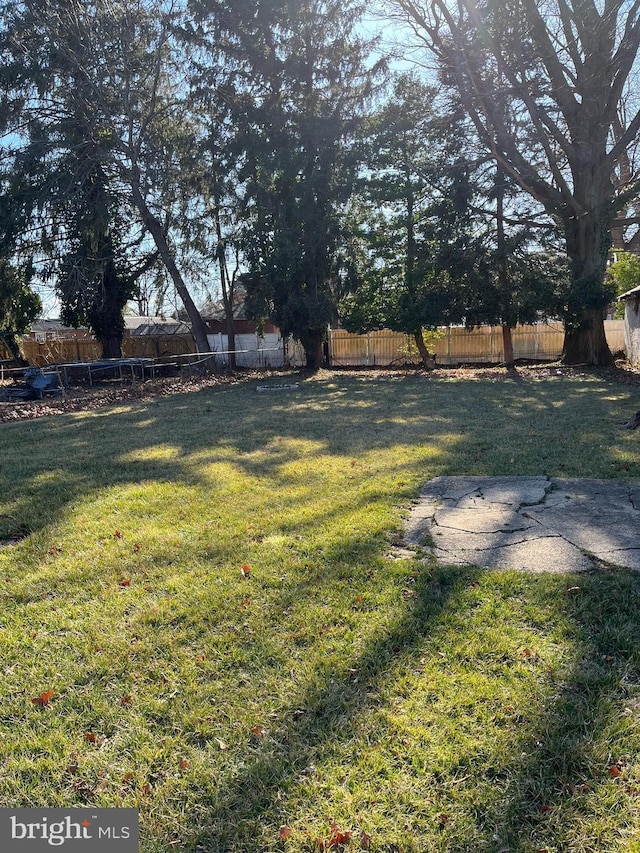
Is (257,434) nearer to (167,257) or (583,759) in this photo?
(583,759)

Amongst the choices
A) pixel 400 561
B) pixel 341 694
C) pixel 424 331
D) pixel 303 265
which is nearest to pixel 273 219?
pixel 303 265

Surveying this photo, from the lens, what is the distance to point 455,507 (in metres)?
4.03

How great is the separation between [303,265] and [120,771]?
15033 millimetres

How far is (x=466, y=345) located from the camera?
19.3 meters

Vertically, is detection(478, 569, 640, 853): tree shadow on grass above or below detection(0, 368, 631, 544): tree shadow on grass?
below

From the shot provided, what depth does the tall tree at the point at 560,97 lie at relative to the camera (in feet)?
41.1

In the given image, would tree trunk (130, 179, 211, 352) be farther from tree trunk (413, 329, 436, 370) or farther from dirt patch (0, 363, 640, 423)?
tree trunk (413, 329, 436, 370)

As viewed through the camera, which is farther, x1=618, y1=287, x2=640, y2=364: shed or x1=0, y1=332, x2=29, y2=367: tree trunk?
x1=0, y1=332, x2=29, y2=367: tree trunk

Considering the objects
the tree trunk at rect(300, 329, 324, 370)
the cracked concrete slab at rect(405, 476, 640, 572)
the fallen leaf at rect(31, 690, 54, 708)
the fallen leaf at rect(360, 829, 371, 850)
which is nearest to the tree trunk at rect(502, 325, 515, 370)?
the tree trunk at rect(300, 329, 324, 370)

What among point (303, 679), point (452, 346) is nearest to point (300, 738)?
point (303, 679)

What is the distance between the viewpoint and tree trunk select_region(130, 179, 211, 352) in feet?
51.8

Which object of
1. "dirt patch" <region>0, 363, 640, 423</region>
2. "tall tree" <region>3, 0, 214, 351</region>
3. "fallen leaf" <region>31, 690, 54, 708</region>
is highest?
"tall tree" <region>3, 0, 214, 351</region>

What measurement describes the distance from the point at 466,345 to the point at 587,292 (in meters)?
5.42

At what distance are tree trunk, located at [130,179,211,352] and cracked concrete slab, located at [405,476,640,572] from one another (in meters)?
14.2
